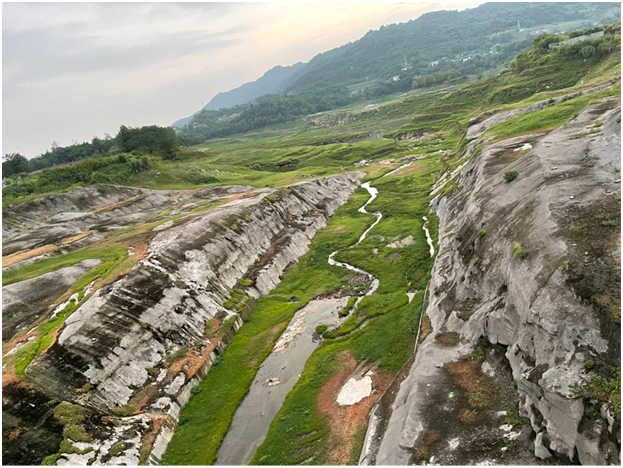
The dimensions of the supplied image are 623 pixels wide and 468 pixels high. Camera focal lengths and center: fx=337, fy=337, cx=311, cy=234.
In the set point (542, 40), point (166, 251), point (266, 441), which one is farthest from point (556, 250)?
point (542, 40)

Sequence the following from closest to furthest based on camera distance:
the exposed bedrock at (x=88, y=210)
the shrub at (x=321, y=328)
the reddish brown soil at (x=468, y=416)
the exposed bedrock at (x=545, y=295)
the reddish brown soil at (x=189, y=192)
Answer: the exposed bedrock at (x=545, y=295) → the reddish brown soil at (x=468, y=416) → the shrub at (x=321, y=328) → the exposed bedrock at (x=88, y=210) → the reddish brown soil at (x=189, y=192)

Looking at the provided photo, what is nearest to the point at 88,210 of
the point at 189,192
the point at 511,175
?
the point at 189,192

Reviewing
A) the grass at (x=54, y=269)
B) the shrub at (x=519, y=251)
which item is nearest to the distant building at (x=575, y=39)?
the shrub at (x=519, y=251)

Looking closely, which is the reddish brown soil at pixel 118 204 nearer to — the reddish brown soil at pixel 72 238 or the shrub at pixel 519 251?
the reddish brown soil at pixel 72 238

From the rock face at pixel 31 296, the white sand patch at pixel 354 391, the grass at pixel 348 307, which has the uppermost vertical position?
the rock face at pixel 31 296

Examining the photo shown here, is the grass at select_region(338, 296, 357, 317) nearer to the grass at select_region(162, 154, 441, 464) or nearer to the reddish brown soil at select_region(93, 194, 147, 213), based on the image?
the grass at select_region(162, 154, 441, 464)

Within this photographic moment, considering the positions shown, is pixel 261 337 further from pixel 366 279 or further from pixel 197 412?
pixel 366 279
